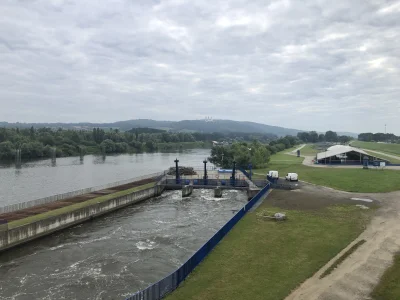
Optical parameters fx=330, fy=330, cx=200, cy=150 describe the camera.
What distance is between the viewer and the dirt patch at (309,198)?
38062 millimetres

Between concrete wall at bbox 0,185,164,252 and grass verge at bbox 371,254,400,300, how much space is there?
2815 cm

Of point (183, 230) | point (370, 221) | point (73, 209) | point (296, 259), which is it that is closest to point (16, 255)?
point (73, 209)

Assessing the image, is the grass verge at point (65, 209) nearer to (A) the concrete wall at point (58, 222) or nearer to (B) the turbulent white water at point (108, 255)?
(A) the concrete wall at point (58, 222)

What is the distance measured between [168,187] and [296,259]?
129ft

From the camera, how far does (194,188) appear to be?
193 ft

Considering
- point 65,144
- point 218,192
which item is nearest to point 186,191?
point 218,192

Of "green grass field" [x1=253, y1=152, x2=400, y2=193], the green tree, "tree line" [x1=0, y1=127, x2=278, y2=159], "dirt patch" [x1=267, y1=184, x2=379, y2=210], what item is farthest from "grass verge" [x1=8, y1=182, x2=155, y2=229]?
"tree line" [x1=0, y1=127, x2=278, y2=159]

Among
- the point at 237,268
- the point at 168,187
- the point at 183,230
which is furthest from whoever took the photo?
the point at 168,187

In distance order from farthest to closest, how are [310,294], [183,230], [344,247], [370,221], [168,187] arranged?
[168,187], [183,230], [370,221], [344,247], [310,294]

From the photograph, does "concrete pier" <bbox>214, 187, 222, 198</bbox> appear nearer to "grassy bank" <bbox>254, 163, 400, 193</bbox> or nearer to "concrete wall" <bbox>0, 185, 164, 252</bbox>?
"concrete wall" <bbox>0, 185, 164, 252</bbox>

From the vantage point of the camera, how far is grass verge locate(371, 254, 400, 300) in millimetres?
16703

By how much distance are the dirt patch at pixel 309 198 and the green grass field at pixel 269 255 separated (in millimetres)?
3931

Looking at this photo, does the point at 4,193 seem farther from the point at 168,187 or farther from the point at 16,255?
the point at 16,255

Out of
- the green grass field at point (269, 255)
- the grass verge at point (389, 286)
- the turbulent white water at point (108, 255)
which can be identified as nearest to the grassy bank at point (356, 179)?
the green grass field at point (269, 255)
